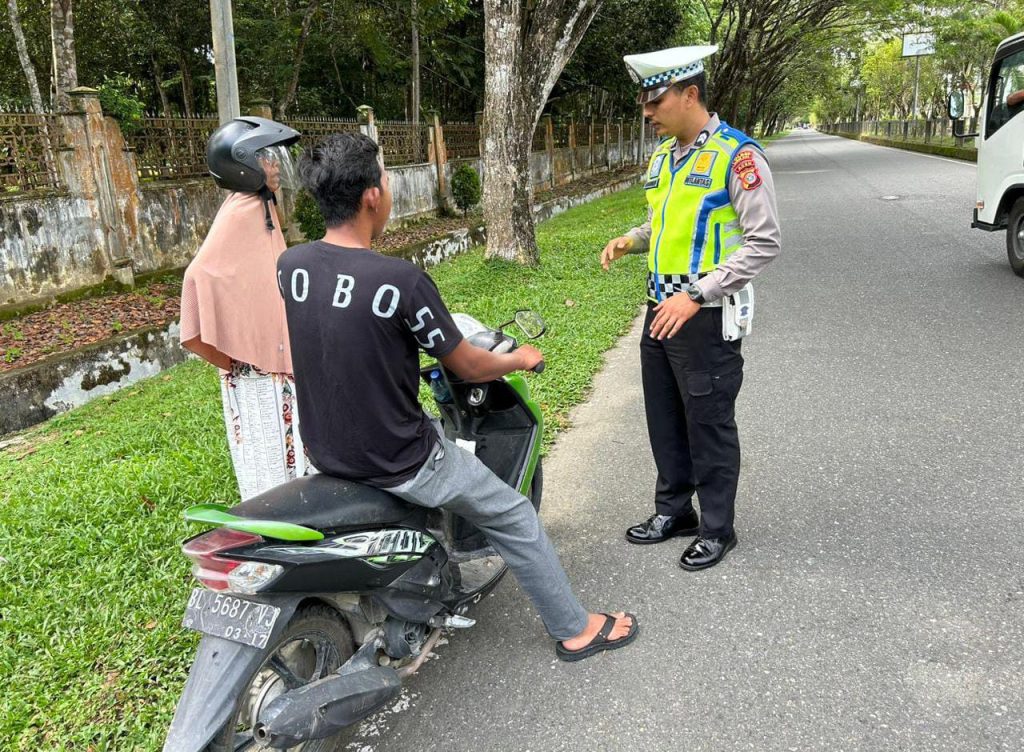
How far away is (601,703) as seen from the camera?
93.4 inches

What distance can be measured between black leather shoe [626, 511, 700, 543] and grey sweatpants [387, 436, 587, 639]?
81cm

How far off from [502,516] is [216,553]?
854 mm

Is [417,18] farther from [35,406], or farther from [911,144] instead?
[911,144]

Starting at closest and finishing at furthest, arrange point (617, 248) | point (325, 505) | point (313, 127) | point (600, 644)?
point (325, 505), point (600, 644), point (617, 248), point (313, 127)

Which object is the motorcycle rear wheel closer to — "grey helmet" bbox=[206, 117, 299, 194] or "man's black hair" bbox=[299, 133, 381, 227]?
"man's black hair" bbox=[299, 133, 381, 227]

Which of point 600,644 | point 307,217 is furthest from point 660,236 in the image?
point 307,217

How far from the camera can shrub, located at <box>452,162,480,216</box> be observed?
15523 mm

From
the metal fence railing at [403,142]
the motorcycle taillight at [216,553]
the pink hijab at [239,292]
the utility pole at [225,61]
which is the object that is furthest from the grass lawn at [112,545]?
the metal fence railing at [403,142]

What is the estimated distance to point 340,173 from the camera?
195 cm

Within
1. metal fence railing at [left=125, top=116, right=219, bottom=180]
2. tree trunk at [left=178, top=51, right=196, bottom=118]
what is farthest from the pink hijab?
tree trunk at [left=178, top=51, right=196, bottom=118]

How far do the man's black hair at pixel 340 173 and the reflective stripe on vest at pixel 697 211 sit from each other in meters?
1.22

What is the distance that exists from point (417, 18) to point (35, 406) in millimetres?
11558

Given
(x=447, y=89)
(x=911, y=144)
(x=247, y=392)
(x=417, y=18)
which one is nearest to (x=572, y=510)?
(x=247, y=392)

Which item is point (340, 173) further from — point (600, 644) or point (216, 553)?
point (600, 644)
